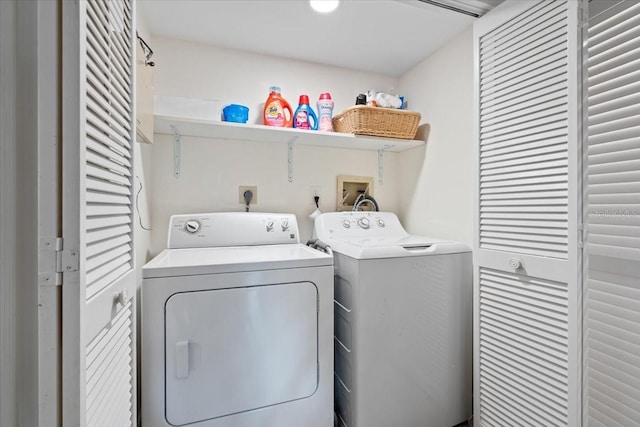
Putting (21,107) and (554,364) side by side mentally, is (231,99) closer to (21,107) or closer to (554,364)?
(21,107)

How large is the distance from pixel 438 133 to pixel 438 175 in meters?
0.29

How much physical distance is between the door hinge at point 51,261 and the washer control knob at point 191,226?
1157mm

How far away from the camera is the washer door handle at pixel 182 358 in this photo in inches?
46.2

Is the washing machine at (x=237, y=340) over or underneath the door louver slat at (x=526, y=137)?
underneath

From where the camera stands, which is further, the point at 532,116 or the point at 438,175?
the point at 438,175

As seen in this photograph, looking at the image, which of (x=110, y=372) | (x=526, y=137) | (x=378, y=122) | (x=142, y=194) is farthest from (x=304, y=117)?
(x=110, y=372)

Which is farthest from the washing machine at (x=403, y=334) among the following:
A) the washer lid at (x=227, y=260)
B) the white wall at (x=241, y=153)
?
the white wall at (x=241, y=153)

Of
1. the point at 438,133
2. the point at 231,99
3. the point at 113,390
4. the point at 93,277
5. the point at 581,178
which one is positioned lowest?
the point at 113,390

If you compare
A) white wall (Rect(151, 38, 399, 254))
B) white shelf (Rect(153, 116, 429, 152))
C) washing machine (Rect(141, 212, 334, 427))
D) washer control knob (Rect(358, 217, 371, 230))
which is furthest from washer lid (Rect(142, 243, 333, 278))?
white shelf (Rect(153, 116, 429, 152))

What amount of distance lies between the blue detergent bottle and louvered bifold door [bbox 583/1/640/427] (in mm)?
1377

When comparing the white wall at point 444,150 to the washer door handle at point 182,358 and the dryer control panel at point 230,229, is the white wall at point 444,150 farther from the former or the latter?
the washer door handle at point 182,358

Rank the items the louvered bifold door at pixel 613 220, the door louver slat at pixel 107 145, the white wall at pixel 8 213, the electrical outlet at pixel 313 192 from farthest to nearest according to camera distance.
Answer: the electrical outlet at pixel 313 192, the louvered bifold door at pixel 613 220, the door louver slat at pixel 107 145, the white wall at pixel 8 213

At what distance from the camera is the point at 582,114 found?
106cm

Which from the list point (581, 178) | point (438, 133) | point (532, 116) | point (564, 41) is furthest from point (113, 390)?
point (438, 133)
